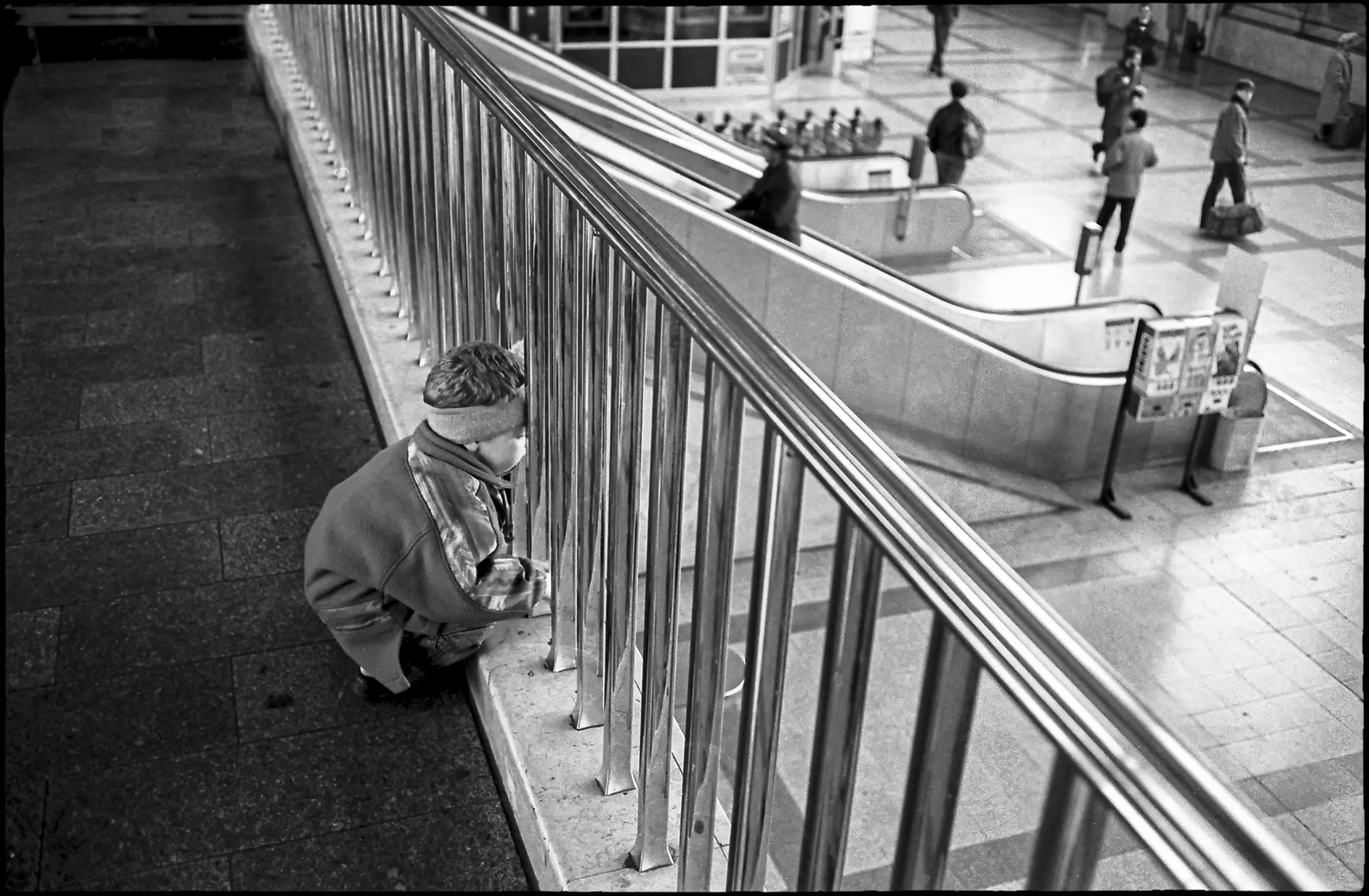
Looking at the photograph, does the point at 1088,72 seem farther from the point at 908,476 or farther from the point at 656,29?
the point at 908,476

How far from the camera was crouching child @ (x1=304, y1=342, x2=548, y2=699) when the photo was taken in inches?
92.6

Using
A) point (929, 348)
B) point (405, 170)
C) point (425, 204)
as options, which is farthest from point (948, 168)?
point (425, 204)

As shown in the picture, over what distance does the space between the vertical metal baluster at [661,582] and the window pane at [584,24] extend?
56.8 ft

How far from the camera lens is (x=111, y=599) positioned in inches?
114

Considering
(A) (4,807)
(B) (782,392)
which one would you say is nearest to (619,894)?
(B) (782,392)

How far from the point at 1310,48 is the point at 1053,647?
23.8 meters

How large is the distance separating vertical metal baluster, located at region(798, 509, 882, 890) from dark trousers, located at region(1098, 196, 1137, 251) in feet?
43.2

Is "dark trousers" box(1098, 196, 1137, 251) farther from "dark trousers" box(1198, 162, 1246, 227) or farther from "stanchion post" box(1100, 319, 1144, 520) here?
"stanchion post" box(1100, 319, 1144, 520)

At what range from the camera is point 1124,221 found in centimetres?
1374

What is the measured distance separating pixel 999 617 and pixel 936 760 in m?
0.17

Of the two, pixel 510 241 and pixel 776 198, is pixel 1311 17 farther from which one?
pixel 510 241

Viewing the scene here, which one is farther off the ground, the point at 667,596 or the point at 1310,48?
the point at 667,596

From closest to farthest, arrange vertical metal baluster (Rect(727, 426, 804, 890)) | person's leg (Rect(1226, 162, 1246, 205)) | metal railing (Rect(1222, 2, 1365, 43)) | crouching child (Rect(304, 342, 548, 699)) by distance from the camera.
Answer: vertical metal baluster (Rect(727, 426, 804, 890))
crouching child (Rect(304, 342, 548, 699))
person's leg (Rect(1226, 162, 1246, 205))
metal railing (Rect(1222, 2, 1365, 43))

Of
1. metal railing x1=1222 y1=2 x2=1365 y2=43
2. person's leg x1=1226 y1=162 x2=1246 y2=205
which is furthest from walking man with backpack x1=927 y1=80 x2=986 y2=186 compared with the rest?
metal railing x1=1222 y1=2 x2=1365 y2=43
